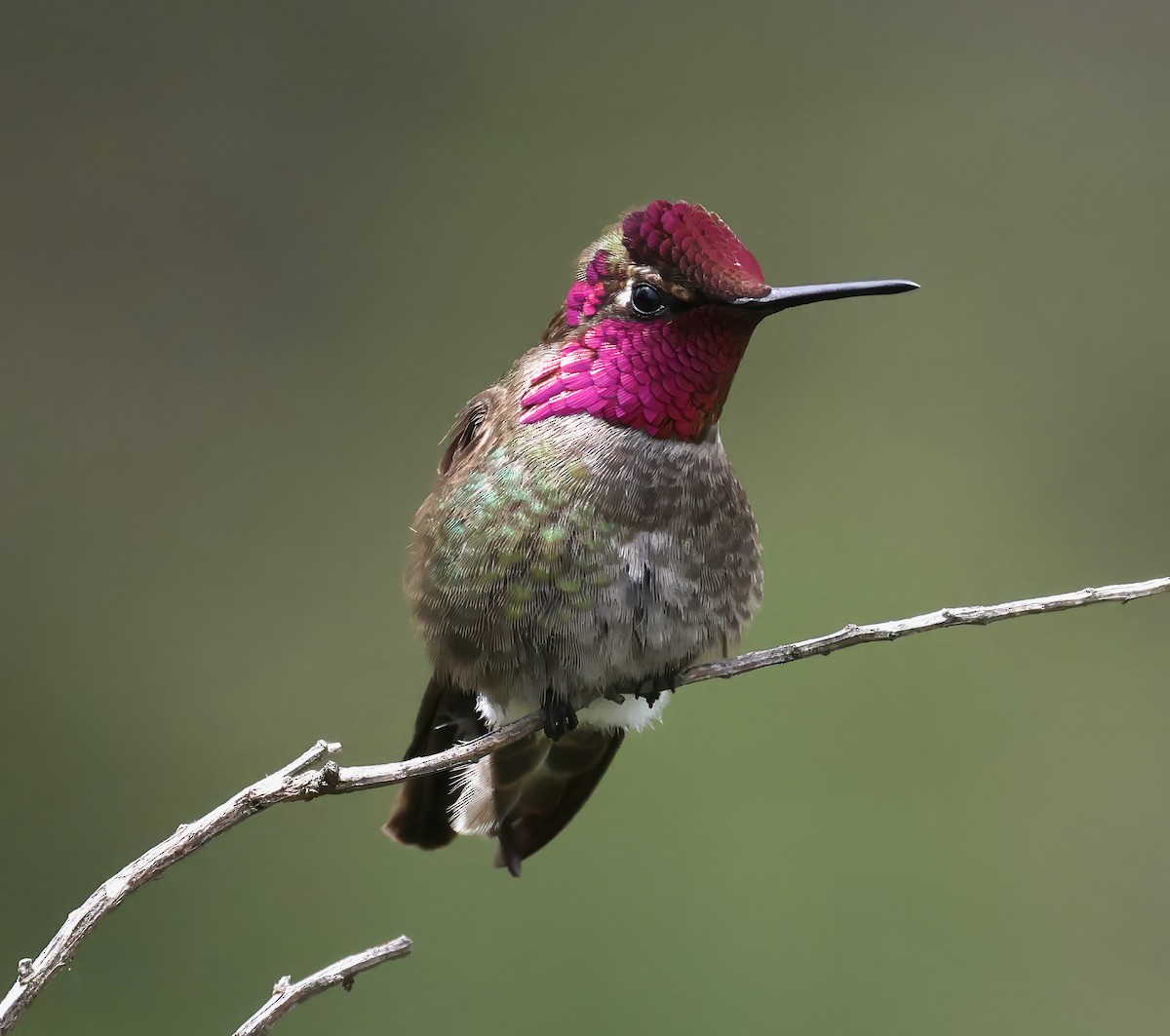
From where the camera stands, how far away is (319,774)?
39.1 inches

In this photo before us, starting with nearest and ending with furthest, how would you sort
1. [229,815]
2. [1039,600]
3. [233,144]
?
1. [229,815]
2. [1039,600]
3. [233,144]

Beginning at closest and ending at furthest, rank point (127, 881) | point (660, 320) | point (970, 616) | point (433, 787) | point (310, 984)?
point (127, 881)
point (310, 984)
point (970, 616)
point (660, 320)
point (433, 787)

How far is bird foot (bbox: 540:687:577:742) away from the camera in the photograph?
141cm

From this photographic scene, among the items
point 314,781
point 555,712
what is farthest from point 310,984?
point 555,712

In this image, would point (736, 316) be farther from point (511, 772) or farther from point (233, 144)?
point (233, 144)

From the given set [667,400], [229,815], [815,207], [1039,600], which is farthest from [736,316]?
[815,207]

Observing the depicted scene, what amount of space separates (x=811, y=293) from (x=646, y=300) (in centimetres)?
19

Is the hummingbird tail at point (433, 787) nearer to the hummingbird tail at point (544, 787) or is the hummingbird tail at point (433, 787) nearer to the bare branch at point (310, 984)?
the hummingbird tail at point (544, 787)

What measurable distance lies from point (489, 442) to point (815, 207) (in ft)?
6.04

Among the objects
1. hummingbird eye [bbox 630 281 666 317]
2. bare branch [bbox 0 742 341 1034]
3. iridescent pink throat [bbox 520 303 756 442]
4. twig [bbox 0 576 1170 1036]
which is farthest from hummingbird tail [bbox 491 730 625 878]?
bare branch [bbox 0 742 341 1034]

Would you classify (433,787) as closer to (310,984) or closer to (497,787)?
(497,787)

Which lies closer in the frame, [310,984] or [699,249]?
[310,984]

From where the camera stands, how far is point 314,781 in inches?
39.3

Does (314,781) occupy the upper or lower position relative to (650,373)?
lower
